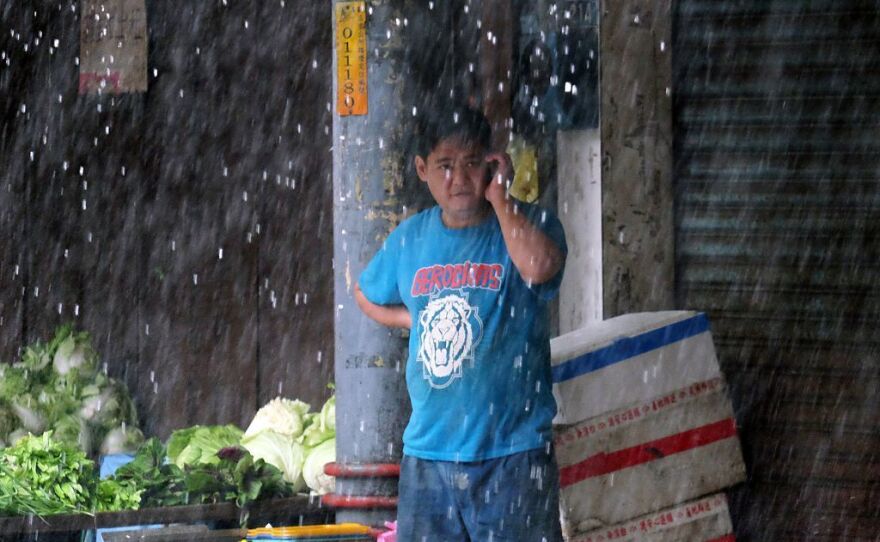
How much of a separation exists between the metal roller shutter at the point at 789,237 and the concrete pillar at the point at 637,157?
0.23 feet

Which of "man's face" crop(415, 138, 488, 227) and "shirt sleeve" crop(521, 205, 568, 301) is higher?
"man's face" crop(415, 138, 488, 227)

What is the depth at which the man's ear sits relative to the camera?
534cm

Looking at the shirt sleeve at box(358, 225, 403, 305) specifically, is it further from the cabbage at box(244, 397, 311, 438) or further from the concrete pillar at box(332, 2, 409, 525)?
the cabbage at box(244, 397, 311, 438)

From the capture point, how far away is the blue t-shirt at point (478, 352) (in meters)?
5.09

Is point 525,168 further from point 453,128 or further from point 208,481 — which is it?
point 453,128

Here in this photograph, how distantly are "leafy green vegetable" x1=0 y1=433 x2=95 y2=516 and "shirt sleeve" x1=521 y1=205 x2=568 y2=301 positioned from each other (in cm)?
283

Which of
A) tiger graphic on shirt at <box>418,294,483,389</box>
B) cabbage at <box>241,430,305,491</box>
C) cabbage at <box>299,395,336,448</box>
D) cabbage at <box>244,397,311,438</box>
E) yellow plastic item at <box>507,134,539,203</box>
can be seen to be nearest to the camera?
tiger graphic on shirt at <box>418,294,483,389</box>

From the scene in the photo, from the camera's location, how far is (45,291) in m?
9.26

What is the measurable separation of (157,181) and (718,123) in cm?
376

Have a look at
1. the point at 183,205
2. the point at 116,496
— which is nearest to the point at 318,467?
the point at 116,496

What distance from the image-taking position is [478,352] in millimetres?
5125

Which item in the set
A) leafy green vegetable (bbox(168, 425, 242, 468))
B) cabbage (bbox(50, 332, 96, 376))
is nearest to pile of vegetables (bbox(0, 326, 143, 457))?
cabbage (bbox(50, 332, 96, 376))

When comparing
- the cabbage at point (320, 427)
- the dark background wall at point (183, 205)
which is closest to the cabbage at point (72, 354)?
the dark background wall at point (183, 205)

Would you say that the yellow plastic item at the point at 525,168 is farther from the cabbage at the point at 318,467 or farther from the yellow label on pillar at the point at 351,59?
the yellow label on pillar at the point at 351,59
